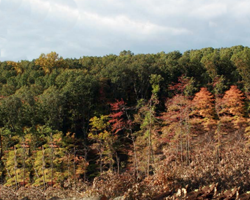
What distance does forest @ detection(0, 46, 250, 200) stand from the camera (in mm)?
9656

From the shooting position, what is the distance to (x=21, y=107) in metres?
26.4

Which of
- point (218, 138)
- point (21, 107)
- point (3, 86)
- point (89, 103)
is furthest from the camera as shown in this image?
point (3, 86)

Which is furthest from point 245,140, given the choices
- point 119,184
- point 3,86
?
point 3,86

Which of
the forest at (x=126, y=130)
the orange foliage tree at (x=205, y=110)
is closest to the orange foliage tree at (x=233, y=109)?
the forest at (x=126, y=130)

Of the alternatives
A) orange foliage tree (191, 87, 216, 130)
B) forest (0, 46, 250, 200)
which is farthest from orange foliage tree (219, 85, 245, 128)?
orange foliage tree (191, 87, 216, 130)

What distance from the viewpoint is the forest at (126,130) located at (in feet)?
31.7

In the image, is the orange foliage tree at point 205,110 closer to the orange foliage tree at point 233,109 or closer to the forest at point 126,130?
the forest at point 126,130

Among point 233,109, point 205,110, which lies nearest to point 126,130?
point 205,110

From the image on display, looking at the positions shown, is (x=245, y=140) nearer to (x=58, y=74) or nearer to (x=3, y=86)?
(x=58, y=74)

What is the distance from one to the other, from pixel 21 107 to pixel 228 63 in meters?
22.1

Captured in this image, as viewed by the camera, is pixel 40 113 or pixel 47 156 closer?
pixel 47 156

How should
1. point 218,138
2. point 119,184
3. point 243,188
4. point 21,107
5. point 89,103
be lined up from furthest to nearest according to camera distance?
point 89,103, point 21,107, point 218,138, point 243,188, point 119,184

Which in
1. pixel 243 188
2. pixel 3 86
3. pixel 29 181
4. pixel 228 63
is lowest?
pixel 29 181

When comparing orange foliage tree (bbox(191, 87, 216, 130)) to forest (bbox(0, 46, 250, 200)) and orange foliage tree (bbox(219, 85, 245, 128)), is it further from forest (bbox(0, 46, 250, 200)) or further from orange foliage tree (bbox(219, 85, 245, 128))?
orange foliage tree (bbox(219, 85, 245, 128))
